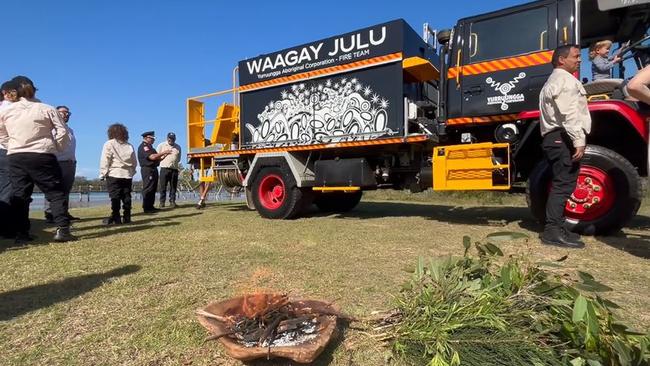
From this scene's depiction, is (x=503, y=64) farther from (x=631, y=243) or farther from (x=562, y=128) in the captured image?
(x=631, y=243)

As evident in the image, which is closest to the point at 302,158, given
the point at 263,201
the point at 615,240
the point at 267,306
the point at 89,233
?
the point at 263,201

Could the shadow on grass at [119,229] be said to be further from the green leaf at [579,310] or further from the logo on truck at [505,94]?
the green leaf at [579,310]

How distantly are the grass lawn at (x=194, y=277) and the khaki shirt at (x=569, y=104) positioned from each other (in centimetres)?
121

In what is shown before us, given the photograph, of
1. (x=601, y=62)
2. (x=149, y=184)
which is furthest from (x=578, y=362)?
(x=149, y=184)

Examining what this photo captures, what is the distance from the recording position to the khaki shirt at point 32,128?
14.6ft

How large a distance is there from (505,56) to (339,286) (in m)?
4.22

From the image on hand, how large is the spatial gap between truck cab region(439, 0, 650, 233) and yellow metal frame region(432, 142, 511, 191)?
0.97ft

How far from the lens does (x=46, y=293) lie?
109 inches

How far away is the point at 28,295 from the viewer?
273 centimetres

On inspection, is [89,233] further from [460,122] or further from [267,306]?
[460,122]

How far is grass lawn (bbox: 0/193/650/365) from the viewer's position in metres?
2.01

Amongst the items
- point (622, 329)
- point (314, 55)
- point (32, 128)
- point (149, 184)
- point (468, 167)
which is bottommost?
point (622, 329)

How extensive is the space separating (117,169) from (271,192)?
2.63 m

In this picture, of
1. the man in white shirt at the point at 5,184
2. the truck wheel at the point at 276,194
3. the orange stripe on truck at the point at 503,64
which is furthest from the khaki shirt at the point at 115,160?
the orange stripe on truck at the point at 503,64
